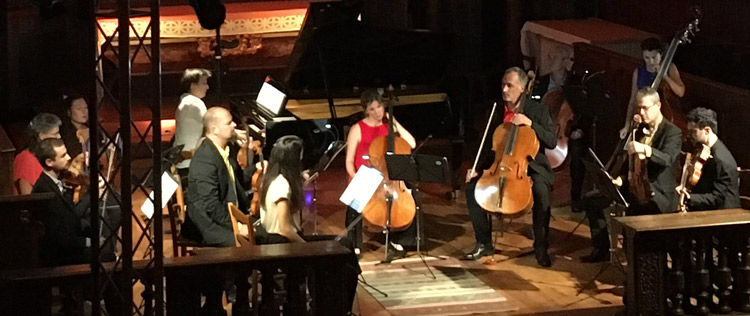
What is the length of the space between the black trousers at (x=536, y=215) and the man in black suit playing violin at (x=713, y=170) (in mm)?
1220

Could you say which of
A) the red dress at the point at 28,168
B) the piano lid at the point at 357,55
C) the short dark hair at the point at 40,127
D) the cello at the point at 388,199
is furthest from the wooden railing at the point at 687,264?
the piano lid at the point at 357,55

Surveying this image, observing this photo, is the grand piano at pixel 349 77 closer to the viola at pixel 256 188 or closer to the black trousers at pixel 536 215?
the viola at pixel 256 188

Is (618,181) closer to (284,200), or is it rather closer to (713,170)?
(713,170)

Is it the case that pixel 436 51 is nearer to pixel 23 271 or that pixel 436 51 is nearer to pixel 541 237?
pixel 541 237

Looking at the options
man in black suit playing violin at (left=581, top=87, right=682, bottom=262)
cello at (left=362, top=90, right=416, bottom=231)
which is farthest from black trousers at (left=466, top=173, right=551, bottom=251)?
man in black suit playing violin at (left=581, top=87, right=682, bottom=262)

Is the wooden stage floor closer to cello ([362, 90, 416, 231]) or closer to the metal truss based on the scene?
cello ([362, 90, 416, 231])

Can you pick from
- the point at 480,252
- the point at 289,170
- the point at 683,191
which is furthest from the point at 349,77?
the point at 683,191

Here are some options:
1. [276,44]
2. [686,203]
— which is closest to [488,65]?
[276,44]

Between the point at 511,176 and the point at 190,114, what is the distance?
234cm

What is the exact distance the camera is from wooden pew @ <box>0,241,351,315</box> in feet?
19.4

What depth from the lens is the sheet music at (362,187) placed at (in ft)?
25.7

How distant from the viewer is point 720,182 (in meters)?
7.98

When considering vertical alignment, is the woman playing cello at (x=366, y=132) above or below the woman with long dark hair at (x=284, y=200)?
above

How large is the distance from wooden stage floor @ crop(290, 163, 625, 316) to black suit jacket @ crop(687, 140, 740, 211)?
0.88 m
